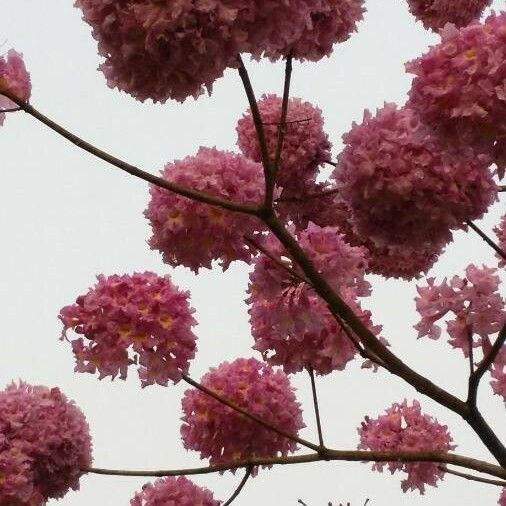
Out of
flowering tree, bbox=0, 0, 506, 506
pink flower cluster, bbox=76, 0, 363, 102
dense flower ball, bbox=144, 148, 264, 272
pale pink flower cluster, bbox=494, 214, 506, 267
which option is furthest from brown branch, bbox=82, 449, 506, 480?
pink flower cluster, bbox=76, 0, 363, 102

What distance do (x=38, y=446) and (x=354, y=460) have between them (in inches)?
46.2

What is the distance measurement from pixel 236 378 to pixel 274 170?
52.4 inches

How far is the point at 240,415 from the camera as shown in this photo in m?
3.82

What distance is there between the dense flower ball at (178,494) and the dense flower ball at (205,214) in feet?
3.95

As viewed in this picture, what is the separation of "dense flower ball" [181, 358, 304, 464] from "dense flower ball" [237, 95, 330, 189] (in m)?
0.84

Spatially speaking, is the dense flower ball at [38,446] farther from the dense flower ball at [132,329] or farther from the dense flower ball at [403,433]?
the dense flower ball at [403,433]

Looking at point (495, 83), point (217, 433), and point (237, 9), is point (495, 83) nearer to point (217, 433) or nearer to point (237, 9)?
point (237, 9)

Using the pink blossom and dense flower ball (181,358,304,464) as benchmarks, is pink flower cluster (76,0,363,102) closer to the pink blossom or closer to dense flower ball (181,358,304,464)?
the pink blossom

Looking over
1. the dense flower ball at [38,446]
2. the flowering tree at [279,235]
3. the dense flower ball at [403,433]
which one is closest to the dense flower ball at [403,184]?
the flowering tree at [279,235]

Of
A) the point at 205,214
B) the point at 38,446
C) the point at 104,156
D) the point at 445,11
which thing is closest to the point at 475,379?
the point at 205,214

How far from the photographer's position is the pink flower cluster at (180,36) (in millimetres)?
2373

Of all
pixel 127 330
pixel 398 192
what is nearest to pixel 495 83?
pixel 398 192

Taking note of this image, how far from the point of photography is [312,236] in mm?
3328

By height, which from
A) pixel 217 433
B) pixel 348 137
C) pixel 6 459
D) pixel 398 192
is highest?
pixel 348 137
